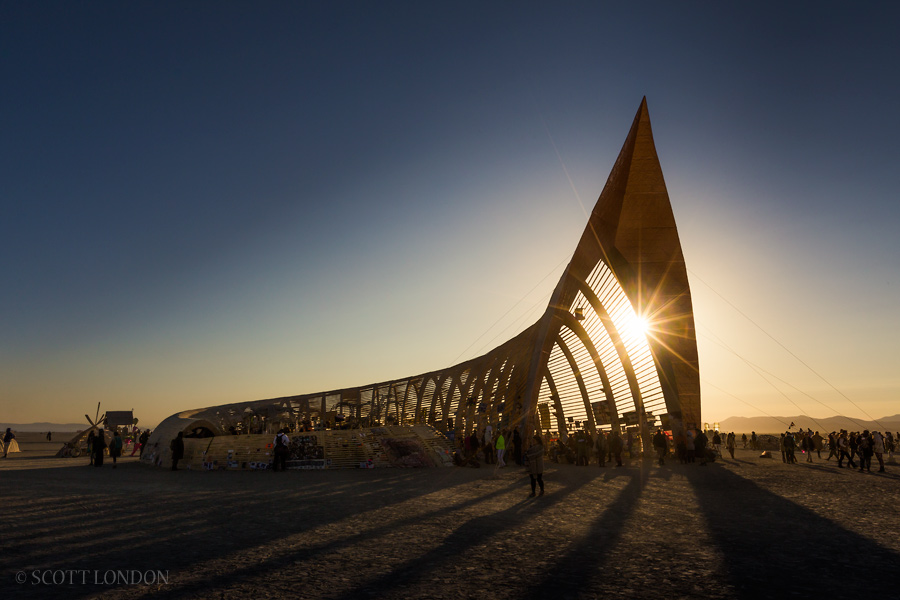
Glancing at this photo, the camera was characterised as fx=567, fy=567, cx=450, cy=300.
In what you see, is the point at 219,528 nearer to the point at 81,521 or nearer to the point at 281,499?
the point at 81,521

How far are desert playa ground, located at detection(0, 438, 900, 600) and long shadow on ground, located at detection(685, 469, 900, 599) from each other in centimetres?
2

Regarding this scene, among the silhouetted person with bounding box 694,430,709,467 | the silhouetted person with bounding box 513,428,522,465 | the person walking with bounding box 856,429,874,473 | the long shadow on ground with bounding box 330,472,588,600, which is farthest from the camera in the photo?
the silhouetted person with bounding box 513,428,522,465

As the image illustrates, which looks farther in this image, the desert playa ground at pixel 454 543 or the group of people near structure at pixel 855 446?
the group of people near structure at pixel 855 446

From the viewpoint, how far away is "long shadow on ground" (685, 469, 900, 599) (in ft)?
14.9

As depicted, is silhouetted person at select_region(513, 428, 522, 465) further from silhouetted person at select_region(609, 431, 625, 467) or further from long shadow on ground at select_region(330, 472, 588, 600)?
long shadow on ground at select_region(330, 472, 588, 600)

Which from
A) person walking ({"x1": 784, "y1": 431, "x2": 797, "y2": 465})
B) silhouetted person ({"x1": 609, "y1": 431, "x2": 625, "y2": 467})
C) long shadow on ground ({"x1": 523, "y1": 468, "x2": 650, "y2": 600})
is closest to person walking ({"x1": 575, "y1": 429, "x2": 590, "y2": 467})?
silhouetted person ({"x1": 609, "y1": 431, "x2": 625, "y2": 467})

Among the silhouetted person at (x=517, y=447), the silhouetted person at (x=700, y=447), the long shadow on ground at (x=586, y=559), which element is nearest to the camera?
the long shadow on ground at (x=586, y=559)

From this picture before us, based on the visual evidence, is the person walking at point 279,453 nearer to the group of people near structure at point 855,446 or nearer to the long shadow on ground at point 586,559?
the long shadow on ground at point 586,559

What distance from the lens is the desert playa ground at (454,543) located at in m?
4.62

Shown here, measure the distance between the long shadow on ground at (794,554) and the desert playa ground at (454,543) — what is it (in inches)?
0.9

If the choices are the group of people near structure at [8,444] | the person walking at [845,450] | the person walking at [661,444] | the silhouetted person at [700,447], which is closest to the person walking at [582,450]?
the person walking at [661,444]

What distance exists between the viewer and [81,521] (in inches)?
310

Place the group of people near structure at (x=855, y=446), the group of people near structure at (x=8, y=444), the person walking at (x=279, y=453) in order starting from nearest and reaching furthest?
the group of people near structure at (x=855, y=446)
the person walking at (x=279, y=453)
the group of people near structure at (x=8, y=444)

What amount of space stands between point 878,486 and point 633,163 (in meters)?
11.1
